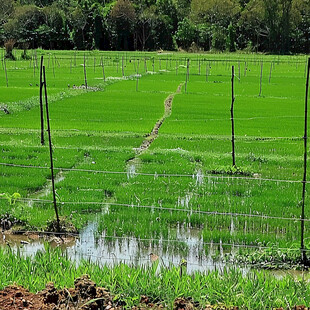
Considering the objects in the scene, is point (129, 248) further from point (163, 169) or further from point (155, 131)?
point (155, 131)

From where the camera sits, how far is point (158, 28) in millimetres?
75750

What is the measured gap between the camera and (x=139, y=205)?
8.34 metres

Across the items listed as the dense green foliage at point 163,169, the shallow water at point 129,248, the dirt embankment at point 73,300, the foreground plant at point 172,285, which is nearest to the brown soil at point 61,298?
the dirt embankment at point 73,300

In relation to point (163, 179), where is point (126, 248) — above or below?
Result: below

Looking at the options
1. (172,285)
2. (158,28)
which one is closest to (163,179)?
(172,285)

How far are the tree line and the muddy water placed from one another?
6670 cm

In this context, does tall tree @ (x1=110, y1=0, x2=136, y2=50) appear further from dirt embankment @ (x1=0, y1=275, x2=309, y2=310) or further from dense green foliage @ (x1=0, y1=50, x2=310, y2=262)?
dirt embankment @ (x1=0, y1=275, x2=309, y2=310)

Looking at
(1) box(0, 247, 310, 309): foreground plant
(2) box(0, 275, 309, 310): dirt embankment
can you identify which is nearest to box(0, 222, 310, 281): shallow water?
(1) box(0, 247, 310, 309): foreground plant

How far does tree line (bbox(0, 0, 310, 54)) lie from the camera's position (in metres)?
72.2

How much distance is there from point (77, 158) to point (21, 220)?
3.93 meters

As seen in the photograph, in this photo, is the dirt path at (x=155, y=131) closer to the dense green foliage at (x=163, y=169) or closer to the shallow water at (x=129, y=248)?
the dense green foliage at (x=163, y=169)

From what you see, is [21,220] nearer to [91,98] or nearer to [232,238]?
[232,238]

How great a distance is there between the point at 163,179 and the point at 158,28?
225 ft

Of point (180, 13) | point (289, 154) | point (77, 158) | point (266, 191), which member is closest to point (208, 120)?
point (289, 154)
